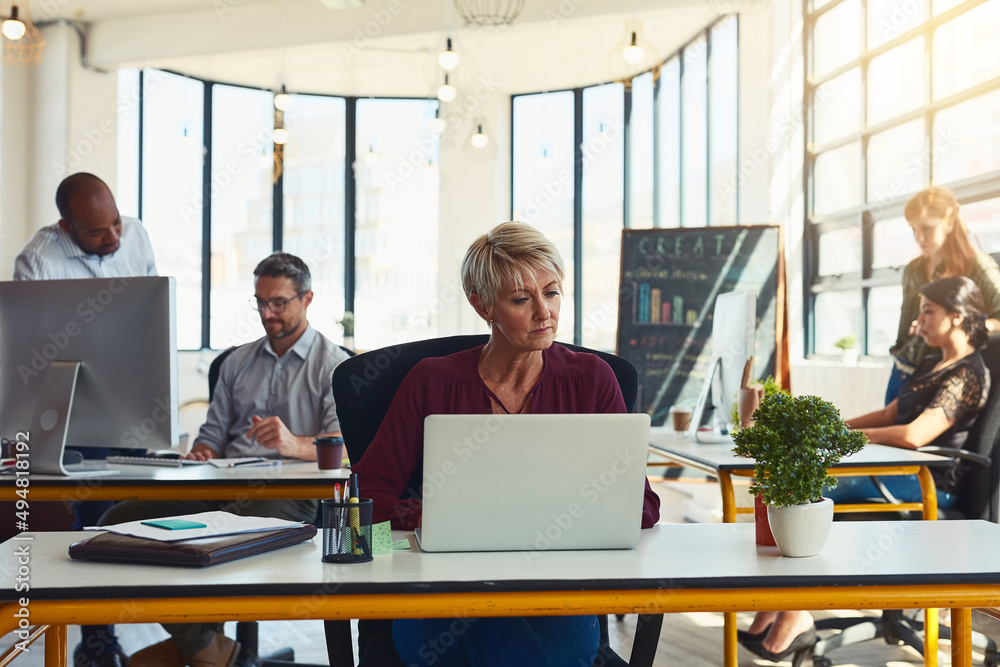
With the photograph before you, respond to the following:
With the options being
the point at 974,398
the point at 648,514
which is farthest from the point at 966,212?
the point at 648,514

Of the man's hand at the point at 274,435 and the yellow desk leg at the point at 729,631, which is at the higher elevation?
the man's hand at the point at 274,435

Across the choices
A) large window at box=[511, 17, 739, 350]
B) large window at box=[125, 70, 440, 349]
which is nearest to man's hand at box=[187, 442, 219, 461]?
large window at box=[511, 17, 739, 350]

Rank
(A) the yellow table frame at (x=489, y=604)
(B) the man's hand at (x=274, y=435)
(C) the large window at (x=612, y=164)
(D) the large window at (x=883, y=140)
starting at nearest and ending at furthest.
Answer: (A) the yellow table frame at (x=489, y=604), (B) the man's hand at (x=274, y=435), (D) the large window at (x=883, y=140), (C) the large window at (x=612, y=164)

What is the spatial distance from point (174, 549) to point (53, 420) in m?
1.15

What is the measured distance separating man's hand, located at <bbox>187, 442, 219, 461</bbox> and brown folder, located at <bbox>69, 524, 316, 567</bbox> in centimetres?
134

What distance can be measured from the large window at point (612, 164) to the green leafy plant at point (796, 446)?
5.16 metres

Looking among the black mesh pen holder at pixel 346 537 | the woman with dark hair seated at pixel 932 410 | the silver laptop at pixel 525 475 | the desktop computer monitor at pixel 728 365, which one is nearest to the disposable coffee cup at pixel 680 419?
the desktop computer monitor at pixel 728 365

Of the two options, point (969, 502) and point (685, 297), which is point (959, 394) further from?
point (685, 297)

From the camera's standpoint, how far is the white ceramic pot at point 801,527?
4.39ft

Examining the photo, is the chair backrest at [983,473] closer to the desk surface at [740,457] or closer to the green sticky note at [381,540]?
the desk surface at [740,457]

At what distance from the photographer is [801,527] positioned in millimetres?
1344

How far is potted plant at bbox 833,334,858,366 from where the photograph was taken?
16.0 feet

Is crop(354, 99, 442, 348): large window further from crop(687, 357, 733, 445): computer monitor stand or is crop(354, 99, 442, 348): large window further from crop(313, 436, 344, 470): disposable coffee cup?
crop(313, 436, 344, 470): disposable coffee cup

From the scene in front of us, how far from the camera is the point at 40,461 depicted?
2.28 metres
